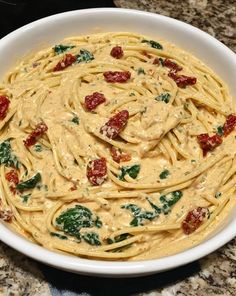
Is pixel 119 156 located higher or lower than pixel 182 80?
lower

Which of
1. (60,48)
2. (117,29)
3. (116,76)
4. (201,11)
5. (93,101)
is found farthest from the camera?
(201,11)

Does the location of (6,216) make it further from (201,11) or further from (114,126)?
(201,11)

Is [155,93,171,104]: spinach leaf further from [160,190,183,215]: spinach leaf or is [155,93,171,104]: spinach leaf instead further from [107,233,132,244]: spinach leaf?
[107,233,132,244]: spinach leaf

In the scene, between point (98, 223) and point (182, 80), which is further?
point (182, 80)

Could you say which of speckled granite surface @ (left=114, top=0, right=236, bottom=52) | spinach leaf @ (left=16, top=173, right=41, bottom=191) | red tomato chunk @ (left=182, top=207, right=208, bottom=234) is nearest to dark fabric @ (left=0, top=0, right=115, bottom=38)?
speckled granite surface @ (left=114, top=0, right=236, bottom=52)

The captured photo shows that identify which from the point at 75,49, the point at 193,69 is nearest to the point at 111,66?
the point at 75,49

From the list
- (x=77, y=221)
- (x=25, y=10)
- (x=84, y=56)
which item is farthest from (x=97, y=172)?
(x=25, y=10)

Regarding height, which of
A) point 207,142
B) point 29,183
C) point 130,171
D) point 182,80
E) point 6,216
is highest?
point 182,80
